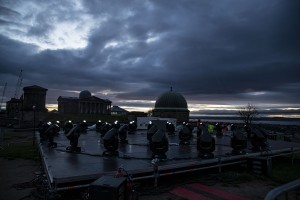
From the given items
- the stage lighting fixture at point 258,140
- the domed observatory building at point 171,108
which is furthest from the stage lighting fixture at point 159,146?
the domed observatory building at point 171,108

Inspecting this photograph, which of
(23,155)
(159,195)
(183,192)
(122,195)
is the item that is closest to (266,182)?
(183,192)

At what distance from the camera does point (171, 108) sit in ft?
350

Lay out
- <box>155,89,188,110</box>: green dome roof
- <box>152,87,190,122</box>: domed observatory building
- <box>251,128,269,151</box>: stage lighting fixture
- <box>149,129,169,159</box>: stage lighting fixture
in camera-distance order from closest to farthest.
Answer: <box>149,129,169,159</box>: stage lighting fixture, <box>251,128,269,151</box>: stage lighting fixture, <box>152,87,190,122</box>: domed observatory building, <box>155,89,188,110</box>: green dome roof

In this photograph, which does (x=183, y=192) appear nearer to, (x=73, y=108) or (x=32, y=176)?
(x=32, y=176)

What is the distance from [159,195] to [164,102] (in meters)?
96.3

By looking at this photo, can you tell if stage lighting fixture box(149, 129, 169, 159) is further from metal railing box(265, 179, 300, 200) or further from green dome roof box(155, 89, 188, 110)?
green dome roof box(155, 89, 188, 110)

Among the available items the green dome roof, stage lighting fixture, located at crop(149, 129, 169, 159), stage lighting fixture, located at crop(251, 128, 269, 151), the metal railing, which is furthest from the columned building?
the metal railing

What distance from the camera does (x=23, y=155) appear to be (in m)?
26.1

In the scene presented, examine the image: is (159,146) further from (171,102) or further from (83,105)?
(83,105)

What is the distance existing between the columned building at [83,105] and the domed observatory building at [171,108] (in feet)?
88.1

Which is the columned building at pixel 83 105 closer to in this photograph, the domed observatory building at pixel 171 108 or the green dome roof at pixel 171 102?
the domed observatory building at pixel 171 108

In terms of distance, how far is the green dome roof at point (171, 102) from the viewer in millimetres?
107625

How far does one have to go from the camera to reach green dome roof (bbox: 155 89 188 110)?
353 ft

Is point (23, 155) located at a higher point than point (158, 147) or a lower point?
lower
